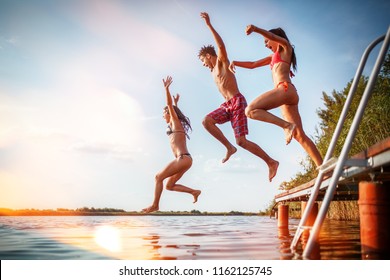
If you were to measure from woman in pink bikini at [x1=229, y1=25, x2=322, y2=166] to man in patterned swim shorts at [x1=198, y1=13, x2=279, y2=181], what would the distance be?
0.69 m

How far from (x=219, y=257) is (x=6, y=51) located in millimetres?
3393

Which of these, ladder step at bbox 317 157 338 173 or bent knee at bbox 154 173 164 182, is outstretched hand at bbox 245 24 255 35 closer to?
ladder step at bbox 317 157 338 173

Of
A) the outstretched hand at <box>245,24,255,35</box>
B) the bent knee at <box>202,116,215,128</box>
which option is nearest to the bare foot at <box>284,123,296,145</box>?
the outstretched hand at <box>245,24,255,35</box>

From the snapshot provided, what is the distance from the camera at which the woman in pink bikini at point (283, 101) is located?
3.39 meters

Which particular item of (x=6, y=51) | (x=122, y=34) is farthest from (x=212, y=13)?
(x=6, y=51)

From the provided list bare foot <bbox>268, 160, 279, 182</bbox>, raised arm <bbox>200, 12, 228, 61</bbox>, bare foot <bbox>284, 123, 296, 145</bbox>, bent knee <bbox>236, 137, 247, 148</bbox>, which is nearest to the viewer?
bare foot <bbox>284, 123, 296, 145</bbox>

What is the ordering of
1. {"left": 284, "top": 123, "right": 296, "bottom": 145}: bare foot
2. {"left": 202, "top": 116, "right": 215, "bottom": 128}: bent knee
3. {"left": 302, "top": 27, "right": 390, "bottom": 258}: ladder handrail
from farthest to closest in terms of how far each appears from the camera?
{"left": 202, "top": 116, "right": 215, "bottom": 128}: bent knee → {"left": 284, "top": 123, "right": 296, "bottom": 145}: bare foot → {"left": 302, "top": 27, "right": 390, "bottom": 258}: ladder handrail

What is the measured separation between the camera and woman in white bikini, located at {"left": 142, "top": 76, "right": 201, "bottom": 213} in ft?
17.3

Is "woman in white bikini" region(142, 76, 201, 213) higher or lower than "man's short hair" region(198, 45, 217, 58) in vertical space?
lower

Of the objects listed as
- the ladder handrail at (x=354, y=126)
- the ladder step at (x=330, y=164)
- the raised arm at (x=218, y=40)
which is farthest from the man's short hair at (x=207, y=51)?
the ladder handrail at (x=354, y=126)

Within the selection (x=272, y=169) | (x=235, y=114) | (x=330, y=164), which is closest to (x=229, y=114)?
(x=235, y=114)

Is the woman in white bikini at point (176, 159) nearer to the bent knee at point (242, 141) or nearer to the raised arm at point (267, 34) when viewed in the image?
the bent knee at point (242, 141)

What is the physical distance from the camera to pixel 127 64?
212 inches

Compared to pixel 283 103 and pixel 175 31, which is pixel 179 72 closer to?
pixel 175 31
